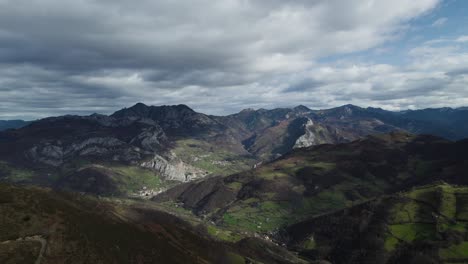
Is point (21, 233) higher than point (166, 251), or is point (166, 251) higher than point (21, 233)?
point (21, 233)

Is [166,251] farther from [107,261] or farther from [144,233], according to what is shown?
[107,261]

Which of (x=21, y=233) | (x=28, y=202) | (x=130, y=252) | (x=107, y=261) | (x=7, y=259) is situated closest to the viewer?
(x=7, y=259)

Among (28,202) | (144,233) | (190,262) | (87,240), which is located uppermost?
(28,202)

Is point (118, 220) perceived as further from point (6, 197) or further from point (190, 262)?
point (6, 197)

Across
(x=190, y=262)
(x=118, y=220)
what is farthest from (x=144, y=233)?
(x=190, y=262)

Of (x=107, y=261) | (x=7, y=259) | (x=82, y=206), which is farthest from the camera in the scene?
(x=82, y=206)

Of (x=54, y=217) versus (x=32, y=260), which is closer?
(x=32, y=260)

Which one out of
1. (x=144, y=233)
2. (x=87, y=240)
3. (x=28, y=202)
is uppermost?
(x=28, y=202)

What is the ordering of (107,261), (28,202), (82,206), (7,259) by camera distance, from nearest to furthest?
(7,259) < (107,261) < (28,202) < (82,206)

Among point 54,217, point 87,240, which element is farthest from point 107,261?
point 54,217
